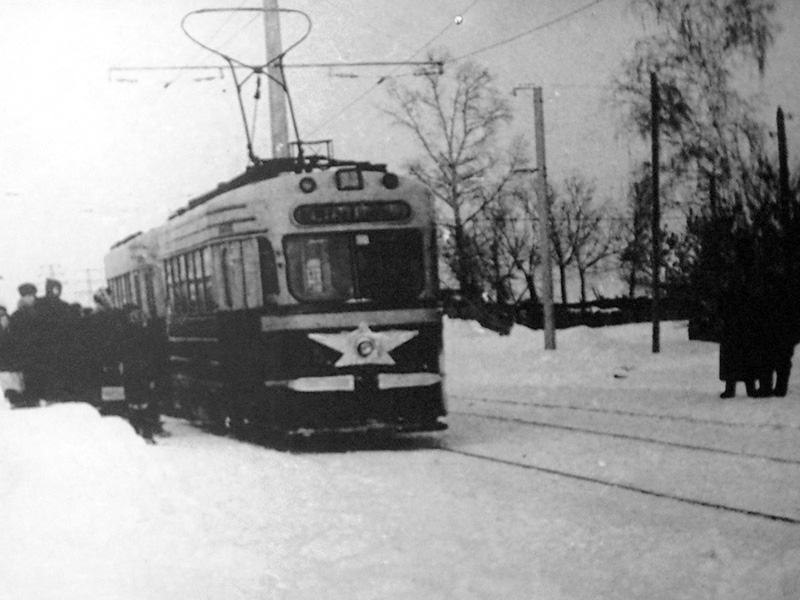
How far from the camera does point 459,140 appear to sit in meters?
31.0

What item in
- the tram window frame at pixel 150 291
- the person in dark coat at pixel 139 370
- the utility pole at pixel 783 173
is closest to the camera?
the person in dark coat at pixel 139 370

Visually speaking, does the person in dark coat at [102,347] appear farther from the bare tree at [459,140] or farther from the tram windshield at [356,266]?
the bare tree at [459,140]

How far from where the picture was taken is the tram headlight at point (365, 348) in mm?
11250

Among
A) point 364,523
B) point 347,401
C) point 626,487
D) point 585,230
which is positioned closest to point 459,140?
point 585,230

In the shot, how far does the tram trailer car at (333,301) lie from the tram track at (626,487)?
0.79 m

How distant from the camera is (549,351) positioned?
25.9 meters

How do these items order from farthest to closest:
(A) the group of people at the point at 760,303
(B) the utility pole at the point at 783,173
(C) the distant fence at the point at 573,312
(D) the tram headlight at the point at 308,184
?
1. (C) the distant fence at the point at 573,312
2. (B) the utility pole at the point at 783,173
3. (A) the group of people at the point at 760,303
4. (D) the tram headlight at the point at 308,184

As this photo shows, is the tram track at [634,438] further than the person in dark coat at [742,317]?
No

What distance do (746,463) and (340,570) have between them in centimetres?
494

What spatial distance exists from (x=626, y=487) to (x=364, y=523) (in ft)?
7.44

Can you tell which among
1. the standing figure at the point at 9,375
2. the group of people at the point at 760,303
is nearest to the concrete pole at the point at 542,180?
the group of people at the point at 760,303

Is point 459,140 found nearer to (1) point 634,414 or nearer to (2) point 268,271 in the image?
(1) point 634,414

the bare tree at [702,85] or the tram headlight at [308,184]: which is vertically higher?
the bare tree at [702,85]

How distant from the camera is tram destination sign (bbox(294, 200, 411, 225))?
11453 millimetres
